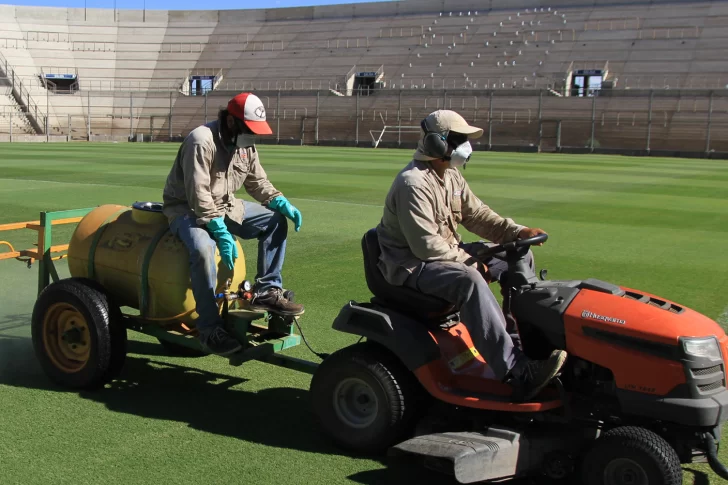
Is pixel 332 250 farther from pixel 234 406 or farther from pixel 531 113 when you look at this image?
pixel 531 113

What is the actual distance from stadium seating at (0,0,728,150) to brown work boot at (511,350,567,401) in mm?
42130

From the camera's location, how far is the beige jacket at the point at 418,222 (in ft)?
13.8

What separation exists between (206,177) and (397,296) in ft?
4.98

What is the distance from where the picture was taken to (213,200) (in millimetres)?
5180

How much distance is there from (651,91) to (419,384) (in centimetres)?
4233

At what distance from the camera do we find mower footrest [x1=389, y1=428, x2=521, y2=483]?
3590 mm

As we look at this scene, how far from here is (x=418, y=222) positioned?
13.8ft

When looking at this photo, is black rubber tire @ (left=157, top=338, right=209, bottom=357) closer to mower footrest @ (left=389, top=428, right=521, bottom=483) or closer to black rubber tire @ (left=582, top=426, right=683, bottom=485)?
mower footrest @ (left=389, top=428, right=521, bottom=483)

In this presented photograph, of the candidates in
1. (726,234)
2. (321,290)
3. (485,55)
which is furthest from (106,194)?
(485,55)

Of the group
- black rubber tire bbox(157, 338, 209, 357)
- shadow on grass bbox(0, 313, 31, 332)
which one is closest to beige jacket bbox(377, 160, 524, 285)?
black rubber tire bbox(157, 338, 209, 357)

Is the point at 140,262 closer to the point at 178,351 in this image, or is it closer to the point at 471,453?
the point at 178,351

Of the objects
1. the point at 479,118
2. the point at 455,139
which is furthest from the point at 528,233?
the point at 479,118

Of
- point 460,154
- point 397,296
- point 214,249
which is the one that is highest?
point 460,154

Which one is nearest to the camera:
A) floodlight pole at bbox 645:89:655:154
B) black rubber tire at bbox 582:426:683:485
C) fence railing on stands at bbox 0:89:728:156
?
black rubber tire at bbox 582:426:683:485
